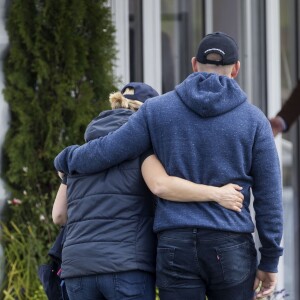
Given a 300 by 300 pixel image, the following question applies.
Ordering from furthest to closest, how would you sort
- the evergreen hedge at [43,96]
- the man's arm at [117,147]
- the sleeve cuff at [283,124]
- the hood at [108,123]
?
the evergreen hedge at [43,96], the sleeve cuff at [283,124], the hood at [108,123], the man's arm at [117,147]

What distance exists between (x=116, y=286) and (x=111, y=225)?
0.23 metres

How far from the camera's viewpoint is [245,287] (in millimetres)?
3574

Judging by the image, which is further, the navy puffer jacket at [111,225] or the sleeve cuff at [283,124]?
the sleeve cuff at [283,124]

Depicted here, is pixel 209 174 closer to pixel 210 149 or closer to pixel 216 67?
pixel 210 149

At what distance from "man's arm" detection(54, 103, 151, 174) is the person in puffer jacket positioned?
44mm

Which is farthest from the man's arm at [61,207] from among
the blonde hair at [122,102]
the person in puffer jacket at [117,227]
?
the blonde hair at [122,102]

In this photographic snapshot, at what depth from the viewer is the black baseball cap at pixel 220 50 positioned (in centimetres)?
367

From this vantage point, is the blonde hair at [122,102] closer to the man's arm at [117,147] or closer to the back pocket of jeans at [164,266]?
the man's arm at [117,147]

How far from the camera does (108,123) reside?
3.77 m

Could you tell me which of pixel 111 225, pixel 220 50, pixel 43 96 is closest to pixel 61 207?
pixel 111 225

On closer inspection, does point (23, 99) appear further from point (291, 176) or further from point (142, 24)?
point (291, 176)

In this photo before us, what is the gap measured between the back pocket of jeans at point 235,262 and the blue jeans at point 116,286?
300 millimetres

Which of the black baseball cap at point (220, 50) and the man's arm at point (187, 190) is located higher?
the black baseball cap at point (220, 50)

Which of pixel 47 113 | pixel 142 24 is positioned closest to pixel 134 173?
pixel 47 113
